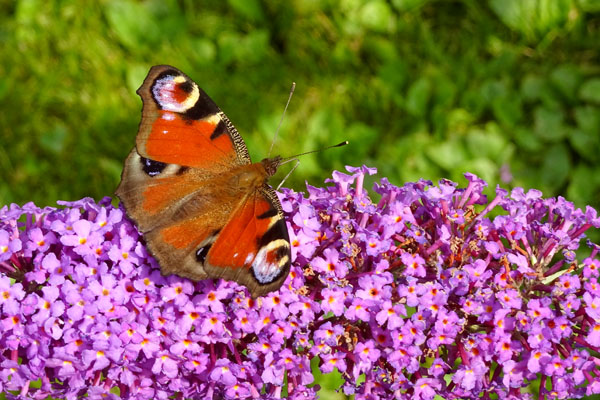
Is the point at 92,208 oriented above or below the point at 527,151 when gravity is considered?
above

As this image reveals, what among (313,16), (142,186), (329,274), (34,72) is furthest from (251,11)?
(329,274)

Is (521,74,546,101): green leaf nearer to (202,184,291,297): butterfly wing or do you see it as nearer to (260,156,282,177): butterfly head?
(260,156,282,177): butterfly head

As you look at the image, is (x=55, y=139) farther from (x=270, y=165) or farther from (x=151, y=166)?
(x=270, y=165)

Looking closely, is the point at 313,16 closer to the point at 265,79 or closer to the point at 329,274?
the point at 265,79

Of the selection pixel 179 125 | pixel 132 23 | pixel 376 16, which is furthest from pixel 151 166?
pixel 376 16

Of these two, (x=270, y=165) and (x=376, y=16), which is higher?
(x=376, y=16)
